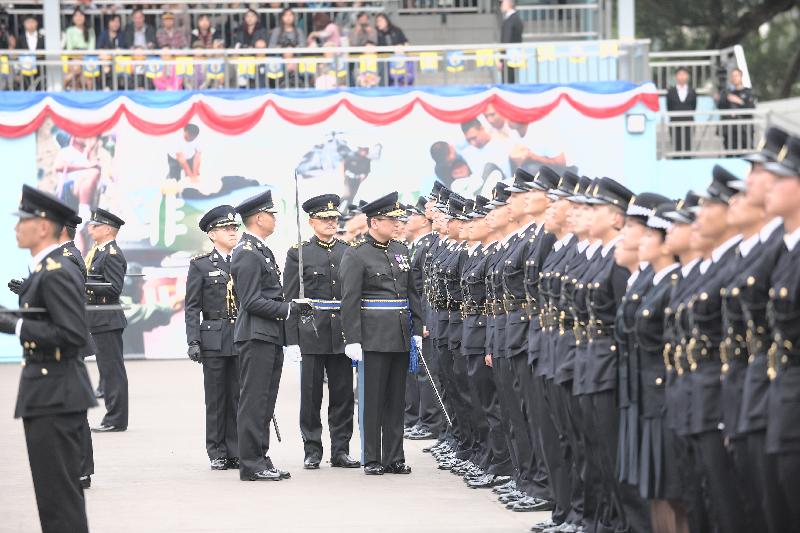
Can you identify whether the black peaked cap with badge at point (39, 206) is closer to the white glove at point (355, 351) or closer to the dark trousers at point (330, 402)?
the white glove at point (355, 351)

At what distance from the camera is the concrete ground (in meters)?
10.3

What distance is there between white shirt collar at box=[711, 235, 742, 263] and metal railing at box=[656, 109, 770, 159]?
1808 cm

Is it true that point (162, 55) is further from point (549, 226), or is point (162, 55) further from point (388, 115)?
point (549, 226)

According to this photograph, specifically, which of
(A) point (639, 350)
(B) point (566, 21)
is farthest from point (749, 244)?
(B) point (566, 21)

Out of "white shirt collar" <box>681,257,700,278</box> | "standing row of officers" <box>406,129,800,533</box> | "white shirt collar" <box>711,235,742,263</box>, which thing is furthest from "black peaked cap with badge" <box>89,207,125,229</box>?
"white shirt collar" <box>711,235,742,263</box>

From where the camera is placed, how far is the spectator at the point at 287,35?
2608 centimetres

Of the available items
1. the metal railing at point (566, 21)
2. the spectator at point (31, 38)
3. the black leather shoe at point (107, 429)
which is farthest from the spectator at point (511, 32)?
the black leather shoe at point (107, 429)

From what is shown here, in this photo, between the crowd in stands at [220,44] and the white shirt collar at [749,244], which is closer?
the white shirt collar at [749,244]

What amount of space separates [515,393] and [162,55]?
51.4 ft

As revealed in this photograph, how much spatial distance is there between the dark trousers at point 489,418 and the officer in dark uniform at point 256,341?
60.3 inches

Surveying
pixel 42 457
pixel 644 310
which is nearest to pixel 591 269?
pixel 644 310

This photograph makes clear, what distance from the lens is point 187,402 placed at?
18.5 meters

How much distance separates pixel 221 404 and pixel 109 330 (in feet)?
10.3

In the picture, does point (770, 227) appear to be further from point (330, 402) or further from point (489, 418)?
point (330, 402)
